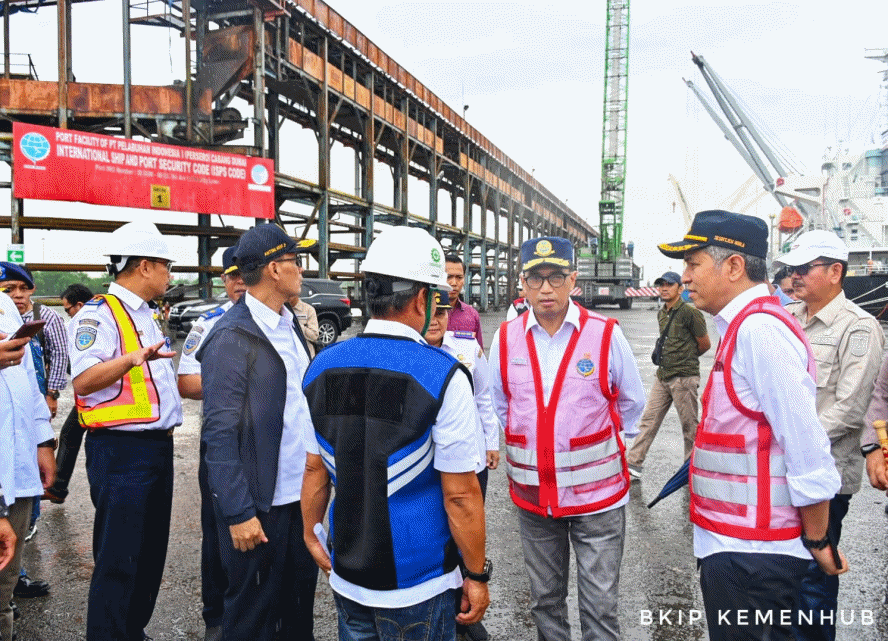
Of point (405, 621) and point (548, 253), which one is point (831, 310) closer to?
point (548, 253)

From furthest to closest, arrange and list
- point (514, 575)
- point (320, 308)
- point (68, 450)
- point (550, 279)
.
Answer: point (320, 308) < point (68, 450) < point (514, 575) < point (550, 279)

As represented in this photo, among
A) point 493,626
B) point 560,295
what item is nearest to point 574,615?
point 493,626

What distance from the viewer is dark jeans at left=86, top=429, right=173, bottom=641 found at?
2578 mm

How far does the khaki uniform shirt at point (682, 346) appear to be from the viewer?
5.30m

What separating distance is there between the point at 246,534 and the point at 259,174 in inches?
678

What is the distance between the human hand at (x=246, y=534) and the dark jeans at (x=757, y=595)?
1.58m

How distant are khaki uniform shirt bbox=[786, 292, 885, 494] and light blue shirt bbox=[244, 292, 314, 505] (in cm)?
230

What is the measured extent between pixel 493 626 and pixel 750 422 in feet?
6.03

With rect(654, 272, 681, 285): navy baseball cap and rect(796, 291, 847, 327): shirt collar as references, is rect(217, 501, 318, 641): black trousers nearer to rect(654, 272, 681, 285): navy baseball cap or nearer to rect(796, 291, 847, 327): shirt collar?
rect(796, 291, 847, 327): shirt collar

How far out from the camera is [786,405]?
5.98 ft

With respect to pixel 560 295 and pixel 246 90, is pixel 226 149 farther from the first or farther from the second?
pixel 560 295

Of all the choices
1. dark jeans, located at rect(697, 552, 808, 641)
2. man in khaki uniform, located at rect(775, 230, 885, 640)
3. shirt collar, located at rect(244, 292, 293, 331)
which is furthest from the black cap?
man in khaki uniform, located at rect(775, 230, 885, 640)

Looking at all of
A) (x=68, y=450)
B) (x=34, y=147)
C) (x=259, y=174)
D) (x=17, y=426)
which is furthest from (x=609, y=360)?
(x=259, y=174)

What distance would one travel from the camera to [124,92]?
17.3 m
